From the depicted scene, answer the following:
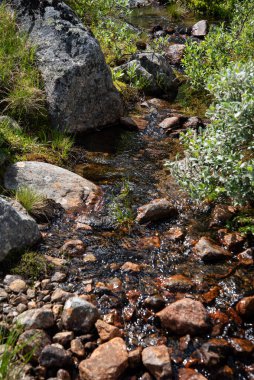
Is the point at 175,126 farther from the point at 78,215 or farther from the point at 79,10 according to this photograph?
the point at 79,10

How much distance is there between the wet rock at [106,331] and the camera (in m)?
4.27

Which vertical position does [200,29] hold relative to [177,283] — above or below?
below

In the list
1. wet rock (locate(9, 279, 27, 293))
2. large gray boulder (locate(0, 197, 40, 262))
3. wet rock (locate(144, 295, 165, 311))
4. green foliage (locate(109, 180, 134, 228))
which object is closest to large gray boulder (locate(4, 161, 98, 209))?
green foliage (locate(109, 180, 134, 228))

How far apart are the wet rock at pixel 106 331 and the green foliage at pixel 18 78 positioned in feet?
16.0

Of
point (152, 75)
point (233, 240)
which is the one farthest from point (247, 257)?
point (152, 75)

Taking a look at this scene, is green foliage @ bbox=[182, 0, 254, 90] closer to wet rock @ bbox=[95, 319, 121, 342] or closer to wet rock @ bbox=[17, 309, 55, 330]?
wet rock @ bbox=[95, 319, 121, 342]

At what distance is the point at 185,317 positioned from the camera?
4.41m

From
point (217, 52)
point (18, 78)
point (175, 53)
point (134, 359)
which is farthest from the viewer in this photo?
point (175, 53)

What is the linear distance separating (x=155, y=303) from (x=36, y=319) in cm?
131

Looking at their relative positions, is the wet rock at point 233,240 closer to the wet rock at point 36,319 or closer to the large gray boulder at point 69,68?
the wet rock at point 36,319

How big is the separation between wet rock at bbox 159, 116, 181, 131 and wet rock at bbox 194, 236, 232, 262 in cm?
434

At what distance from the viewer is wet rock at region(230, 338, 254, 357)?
4.19 meters

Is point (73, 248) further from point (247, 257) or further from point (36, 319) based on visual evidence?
point (247, 257)

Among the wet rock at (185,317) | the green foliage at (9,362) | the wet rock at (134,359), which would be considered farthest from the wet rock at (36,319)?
the wet rock at (185,317)
